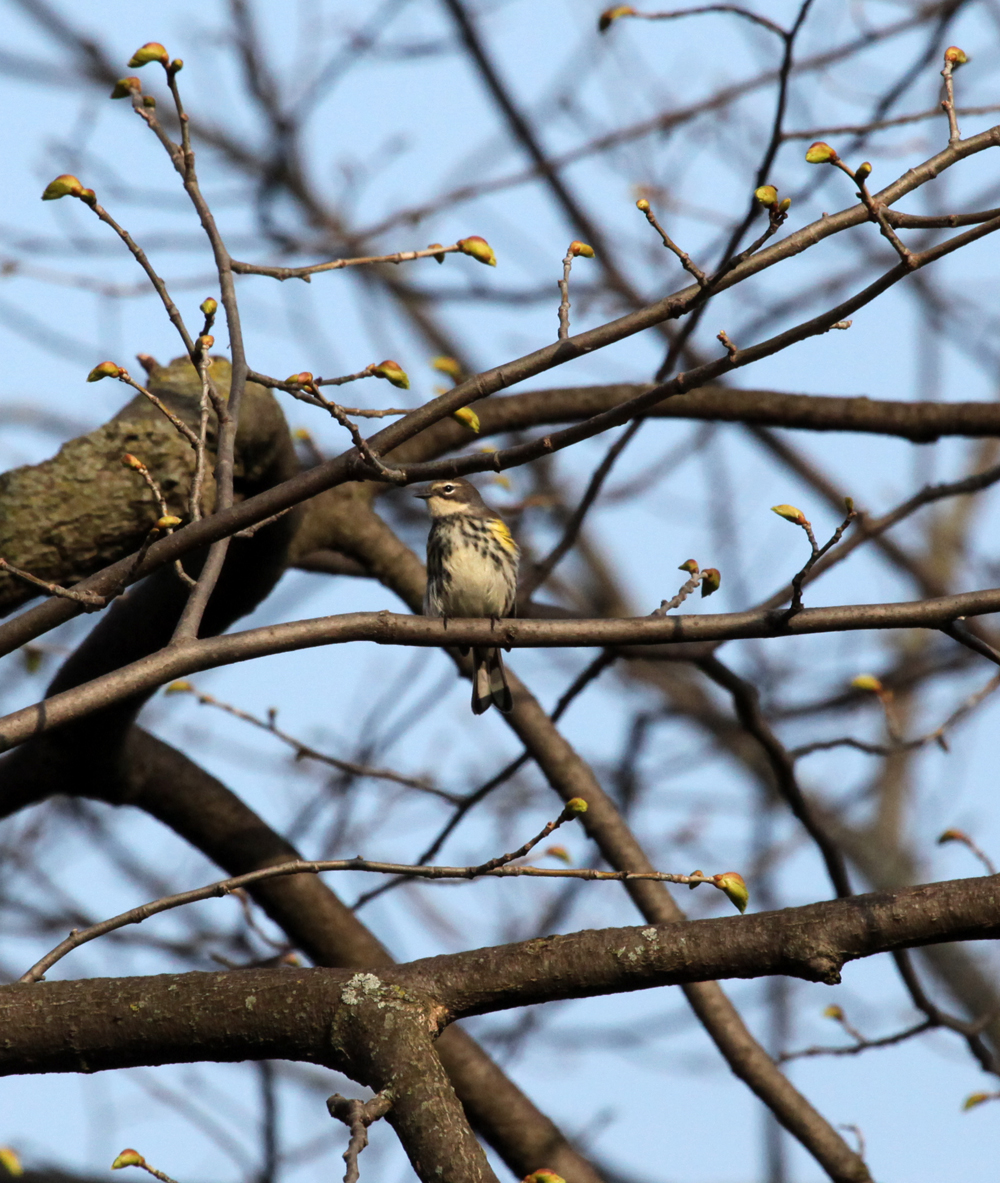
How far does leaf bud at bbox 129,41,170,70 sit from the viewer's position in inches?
→ 119

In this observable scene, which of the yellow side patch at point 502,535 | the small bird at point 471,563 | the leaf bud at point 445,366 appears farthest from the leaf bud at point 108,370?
the yellow side patch at point 502,535

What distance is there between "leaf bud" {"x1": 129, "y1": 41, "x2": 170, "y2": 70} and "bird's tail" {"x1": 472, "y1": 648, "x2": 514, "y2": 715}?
2.79 meters

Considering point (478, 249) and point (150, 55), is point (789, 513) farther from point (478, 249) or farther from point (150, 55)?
point (150, 55)

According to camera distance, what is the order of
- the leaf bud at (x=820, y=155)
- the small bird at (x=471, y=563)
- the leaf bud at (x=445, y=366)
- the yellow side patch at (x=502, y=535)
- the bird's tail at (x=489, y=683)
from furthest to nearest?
the yellow side patch at (x=502, y=535), the small bird at (x=471, y=563), the bird's tail at (x=489, y=683), the leaf bud at (x=445, y=366), the leaf bud at (x=820, y=155)

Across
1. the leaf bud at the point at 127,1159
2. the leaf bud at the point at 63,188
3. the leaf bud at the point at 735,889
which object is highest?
the leaf bud at the point at 63,188

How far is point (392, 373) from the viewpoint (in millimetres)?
2939

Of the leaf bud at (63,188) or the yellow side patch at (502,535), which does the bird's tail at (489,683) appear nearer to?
the yellow side patch at (502,535)

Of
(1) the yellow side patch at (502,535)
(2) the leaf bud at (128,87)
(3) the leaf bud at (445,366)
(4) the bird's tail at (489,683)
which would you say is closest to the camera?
(2) the leaf bud at (128,87)

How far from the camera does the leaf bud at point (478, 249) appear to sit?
2975mm

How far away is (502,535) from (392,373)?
151 inches

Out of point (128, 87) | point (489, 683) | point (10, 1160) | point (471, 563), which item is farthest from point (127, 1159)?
point (471, 563)

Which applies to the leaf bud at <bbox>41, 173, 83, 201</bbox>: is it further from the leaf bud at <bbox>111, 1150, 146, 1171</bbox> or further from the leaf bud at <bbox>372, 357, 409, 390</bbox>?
the leaf bud at <bbox>111, 1150, 146, 1171</bbox>

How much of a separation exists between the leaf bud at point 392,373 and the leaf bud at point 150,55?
2.83ft

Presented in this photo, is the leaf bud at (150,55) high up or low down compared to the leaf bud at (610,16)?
down
